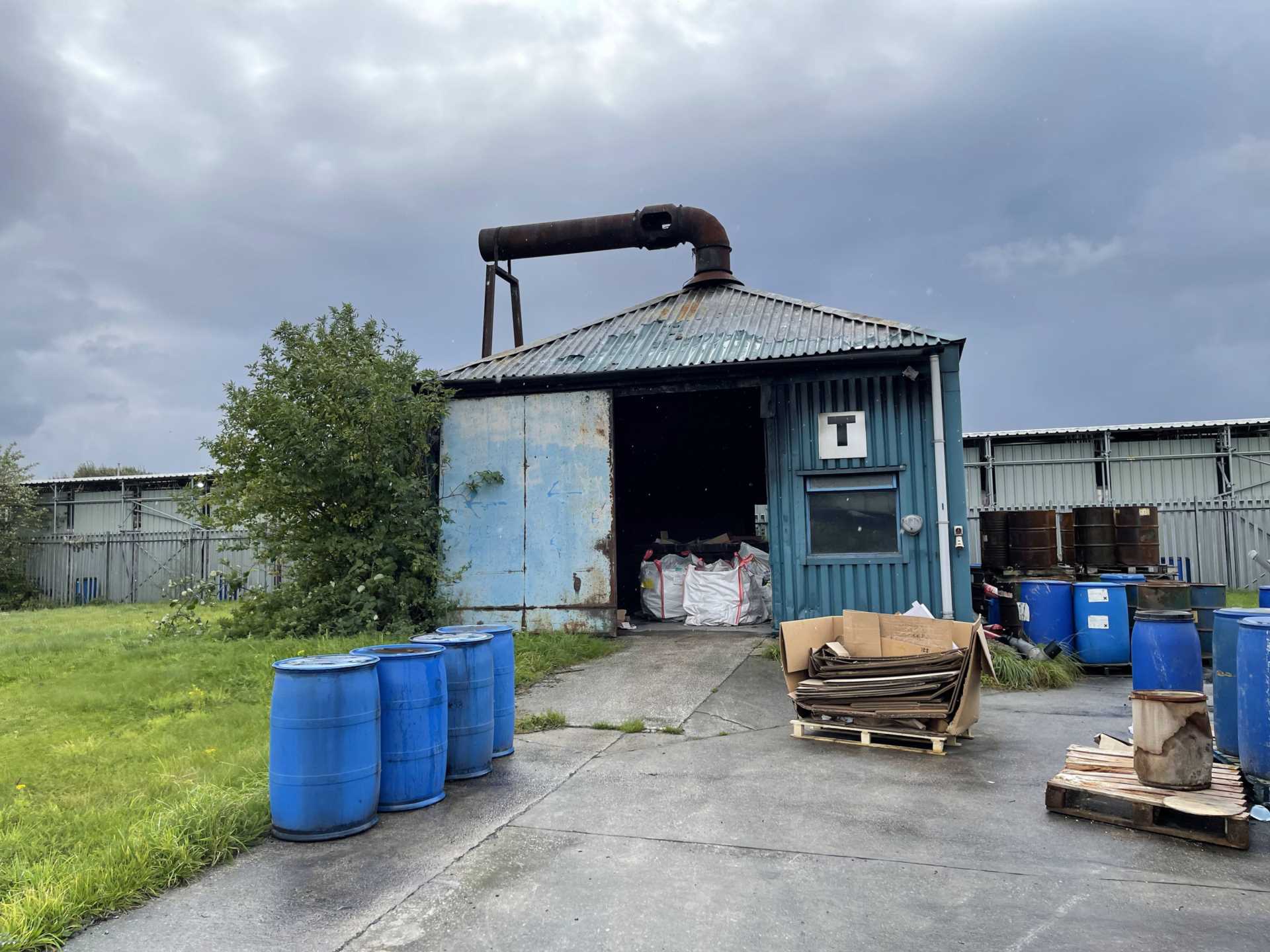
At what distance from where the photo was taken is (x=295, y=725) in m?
4.92

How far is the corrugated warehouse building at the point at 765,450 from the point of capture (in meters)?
11.4

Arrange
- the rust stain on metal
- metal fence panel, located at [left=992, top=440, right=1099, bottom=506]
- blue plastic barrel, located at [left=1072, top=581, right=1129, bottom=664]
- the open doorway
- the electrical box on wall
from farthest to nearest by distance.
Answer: metal fence panel, located at [left=992, top=440, right=1099, bottom=506]
the open doorway
the rust stain on metal
the electrical box on wall
blue plastic barrel, located at [left=1072, top=581, right=1129, bottom=664]

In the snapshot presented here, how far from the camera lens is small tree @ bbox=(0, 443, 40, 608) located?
24.7m

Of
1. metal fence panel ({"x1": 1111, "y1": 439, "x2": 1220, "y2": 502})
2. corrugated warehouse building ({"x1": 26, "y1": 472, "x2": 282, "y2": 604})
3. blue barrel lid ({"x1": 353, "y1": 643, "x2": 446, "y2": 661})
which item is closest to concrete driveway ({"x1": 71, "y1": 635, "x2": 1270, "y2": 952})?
blue barrel lid ({"x1": 353, "y1": 643, "x2": 446, "y2": 661})

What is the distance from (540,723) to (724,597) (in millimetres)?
6569

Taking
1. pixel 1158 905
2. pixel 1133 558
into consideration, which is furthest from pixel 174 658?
pixel 1133 558

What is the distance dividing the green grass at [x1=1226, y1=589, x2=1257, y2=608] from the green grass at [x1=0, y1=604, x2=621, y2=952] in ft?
40.3

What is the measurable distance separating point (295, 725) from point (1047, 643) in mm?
9254

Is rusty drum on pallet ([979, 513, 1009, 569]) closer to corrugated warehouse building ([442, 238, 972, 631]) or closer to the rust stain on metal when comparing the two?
corrugated warehouse building ([442, 238, 972, 631])

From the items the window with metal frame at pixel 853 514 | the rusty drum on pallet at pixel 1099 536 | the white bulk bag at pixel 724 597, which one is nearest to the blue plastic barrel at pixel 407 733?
the window with metal frame at pixel 853 514

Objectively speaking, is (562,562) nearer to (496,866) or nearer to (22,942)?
(496,866)

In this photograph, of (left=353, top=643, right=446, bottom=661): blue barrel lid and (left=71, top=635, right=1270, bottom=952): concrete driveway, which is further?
(left=353, top=643, right=446, bottom=661): blue barrel lid

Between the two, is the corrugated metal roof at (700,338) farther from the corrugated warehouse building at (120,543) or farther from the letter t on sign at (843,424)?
the corrugated warehouse building at (120,543)

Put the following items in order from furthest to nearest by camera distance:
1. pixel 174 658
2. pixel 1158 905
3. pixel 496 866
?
pixel 174 658 < pixel 496 866 < pixel 1158 905
